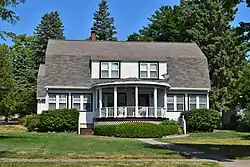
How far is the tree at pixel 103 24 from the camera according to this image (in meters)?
82.8

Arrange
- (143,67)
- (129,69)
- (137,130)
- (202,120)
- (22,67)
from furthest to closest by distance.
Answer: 1. (22,67)
2. (143,67)
3. (129,69)
4. (202,120)
5. (137,130)

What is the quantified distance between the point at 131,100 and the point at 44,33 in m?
34.5

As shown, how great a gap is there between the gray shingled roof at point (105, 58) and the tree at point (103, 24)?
131 feet

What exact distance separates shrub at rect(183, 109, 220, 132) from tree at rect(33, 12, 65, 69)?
3186 cm

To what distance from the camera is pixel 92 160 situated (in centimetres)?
1460

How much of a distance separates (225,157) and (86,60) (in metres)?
23.7

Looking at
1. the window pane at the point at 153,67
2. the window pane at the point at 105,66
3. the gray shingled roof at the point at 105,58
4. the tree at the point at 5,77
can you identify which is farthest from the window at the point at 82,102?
the window pane at the point at 153,67

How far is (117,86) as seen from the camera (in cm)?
3428

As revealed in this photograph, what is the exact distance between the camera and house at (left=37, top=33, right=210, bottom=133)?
116ft

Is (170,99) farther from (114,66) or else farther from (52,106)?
(52,106)

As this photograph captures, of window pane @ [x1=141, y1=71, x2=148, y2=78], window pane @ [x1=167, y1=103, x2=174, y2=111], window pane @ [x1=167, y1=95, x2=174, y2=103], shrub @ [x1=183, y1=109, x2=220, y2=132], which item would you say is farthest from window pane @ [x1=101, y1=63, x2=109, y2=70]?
shrub @ [x1=183, y1=109, x2=220, y2=132]

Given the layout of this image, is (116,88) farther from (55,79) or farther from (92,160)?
(92,160)

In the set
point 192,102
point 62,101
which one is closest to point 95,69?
point 62,101

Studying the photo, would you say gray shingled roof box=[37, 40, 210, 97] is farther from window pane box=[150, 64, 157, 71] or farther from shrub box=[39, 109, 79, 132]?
shrub box=[39, 109, 79, 132]
